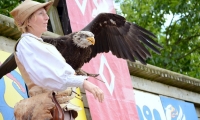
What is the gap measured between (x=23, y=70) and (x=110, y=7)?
2.53m

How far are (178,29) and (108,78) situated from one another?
5.74 m

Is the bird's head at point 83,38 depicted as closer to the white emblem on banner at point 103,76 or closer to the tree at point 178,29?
the white emblem on banner at point 103,76

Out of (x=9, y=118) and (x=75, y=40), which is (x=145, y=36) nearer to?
(x=75, y=40)

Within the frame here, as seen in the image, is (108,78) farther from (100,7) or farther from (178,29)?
(178,29)

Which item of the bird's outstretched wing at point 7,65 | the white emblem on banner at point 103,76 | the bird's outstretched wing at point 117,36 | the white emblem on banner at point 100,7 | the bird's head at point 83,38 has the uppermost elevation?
the white emblem on banner at point 100,7

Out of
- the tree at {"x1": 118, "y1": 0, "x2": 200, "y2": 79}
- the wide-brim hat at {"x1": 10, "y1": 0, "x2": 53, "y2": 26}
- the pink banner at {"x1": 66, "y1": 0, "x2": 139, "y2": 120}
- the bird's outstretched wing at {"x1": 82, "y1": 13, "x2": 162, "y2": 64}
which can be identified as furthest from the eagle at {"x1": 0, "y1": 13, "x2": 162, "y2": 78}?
the tree at {"x1": 118, "y1": 0, "x2": 200, "y2": 79}

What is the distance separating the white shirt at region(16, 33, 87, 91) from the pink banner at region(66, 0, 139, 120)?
183 centimetres

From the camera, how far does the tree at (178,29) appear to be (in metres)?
9.62

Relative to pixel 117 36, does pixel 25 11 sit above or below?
below

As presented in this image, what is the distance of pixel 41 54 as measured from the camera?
2320 millimetres

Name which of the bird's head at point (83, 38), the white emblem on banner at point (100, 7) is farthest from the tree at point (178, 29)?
the bird's head at point (83, 38)

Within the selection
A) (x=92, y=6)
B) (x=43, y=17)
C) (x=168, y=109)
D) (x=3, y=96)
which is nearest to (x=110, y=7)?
(x=92, y=6)

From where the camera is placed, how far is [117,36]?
3.85 meters

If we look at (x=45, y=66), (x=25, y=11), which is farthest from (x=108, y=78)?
(x=45, y=66)
